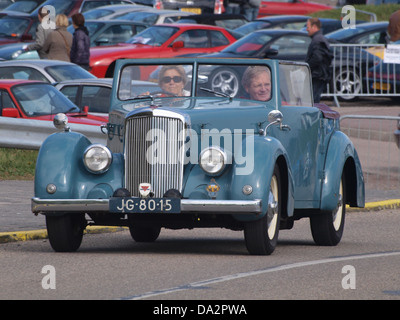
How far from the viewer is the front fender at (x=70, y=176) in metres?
9.50

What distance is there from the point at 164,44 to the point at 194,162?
16822 millimetres

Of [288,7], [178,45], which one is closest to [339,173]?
[178,45]

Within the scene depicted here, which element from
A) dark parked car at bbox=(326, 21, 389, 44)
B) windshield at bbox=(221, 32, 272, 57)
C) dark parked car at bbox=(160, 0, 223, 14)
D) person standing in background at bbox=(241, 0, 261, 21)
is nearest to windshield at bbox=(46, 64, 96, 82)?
windshield at bbox=(221, 32, 272, 57)

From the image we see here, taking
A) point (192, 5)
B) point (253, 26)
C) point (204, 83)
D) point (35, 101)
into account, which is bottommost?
point (204, 83)

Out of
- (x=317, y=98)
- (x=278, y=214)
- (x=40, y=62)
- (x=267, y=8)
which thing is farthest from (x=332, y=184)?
(x=267, y=8)

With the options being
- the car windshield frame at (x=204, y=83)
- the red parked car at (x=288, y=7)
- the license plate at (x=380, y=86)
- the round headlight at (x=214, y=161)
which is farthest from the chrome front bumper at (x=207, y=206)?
the red parked car at (x=288, y=7)

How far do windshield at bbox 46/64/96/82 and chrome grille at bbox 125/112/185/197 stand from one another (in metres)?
10.1

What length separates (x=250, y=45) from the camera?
2509 centimetres

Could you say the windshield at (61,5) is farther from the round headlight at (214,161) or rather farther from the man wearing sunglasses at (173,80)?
the round headlight at (214,161)

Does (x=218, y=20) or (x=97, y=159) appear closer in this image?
(x=97, y=159)

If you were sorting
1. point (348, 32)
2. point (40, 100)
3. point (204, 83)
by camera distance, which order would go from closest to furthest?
point (204, 83) → point (40, 100) → point (348, 32)

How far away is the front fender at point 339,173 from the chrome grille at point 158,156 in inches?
76.0

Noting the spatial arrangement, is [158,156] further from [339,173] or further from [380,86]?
[380,86]

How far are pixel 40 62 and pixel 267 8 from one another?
23.0 meters
